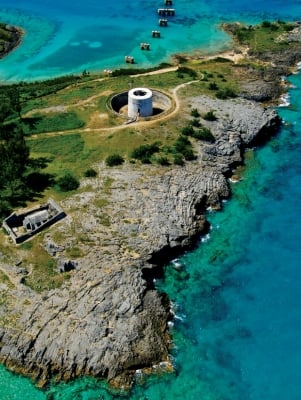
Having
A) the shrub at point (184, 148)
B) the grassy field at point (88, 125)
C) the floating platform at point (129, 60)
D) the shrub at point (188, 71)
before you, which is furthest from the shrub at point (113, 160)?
the floating platform at point (129, 60)

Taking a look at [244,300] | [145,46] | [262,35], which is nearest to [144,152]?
[244,300]

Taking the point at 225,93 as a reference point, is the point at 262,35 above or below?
above

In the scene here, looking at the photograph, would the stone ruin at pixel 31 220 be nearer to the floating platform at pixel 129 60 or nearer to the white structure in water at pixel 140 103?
the white structure in water at pixel 140 103

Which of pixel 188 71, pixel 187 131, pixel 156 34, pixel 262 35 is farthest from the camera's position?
pixel 156 34

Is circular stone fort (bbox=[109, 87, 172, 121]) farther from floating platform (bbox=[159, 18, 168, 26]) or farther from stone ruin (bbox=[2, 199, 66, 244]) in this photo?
floating platform (bbox=[159, 18, 168, 26])

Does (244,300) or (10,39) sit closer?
(244,300)

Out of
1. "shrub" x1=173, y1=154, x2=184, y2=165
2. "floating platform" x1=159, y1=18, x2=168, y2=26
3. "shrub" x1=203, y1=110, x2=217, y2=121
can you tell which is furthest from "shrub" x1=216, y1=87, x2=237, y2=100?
"floating platform" x1=159, y1=18, x2=168, y2=26

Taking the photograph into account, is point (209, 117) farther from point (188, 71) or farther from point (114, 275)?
point (114, 275)
